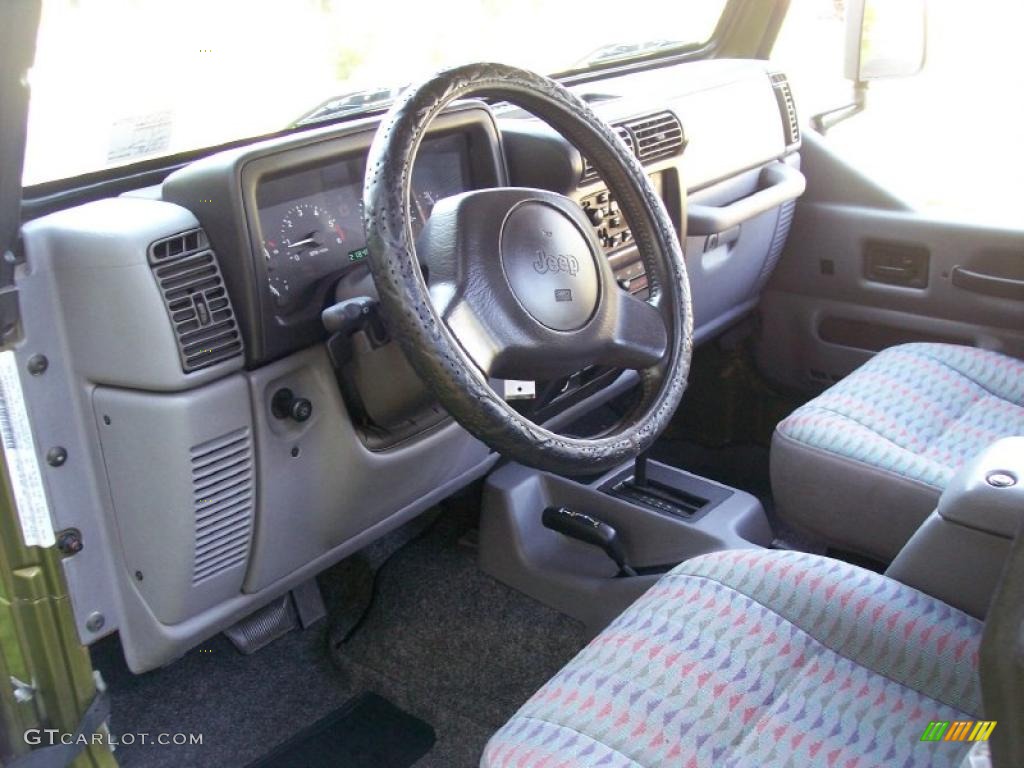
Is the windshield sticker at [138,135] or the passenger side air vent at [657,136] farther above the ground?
the windshield sticker at [138,135]

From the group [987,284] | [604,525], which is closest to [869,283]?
[987,284]

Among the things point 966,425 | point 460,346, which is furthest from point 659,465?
point 460,346

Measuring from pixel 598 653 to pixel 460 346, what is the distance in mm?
371

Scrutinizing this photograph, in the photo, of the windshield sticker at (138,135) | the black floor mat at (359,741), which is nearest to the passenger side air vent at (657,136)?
the windshield sticker at (138,135)

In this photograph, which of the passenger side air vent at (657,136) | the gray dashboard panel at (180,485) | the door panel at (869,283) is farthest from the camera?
the door panel at (869,283)

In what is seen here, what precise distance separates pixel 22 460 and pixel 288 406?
33 cm

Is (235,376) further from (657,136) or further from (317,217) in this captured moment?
(657,136)

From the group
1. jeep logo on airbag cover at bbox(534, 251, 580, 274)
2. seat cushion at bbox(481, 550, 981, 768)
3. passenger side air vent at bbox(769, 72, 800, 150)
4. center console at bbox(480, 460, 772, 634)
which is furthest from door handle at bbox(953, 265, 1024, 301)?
jeep logo on airbag cover at bbox(534, 251, 580, 274)

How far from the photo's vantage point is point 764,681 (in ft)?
3.74

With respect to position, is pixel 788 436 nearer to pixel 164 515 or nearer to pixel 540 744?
pixel 540 744

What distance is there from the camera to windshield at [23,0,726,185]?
54.3 inches

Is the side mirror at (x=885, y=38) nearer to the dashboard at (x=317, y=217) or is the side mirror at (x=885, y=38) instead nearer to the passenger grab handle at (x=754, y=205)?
the passenger grab handle at (x=754, y=205)

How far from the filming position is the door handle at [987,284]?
7.13ft

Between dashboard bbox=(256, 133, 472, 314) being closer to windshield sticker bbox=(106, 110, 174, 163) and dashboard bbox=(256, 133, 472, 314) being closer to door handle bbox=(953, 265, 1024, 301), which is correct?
windshield sticker bbox=(106, 110, 174, 163)
